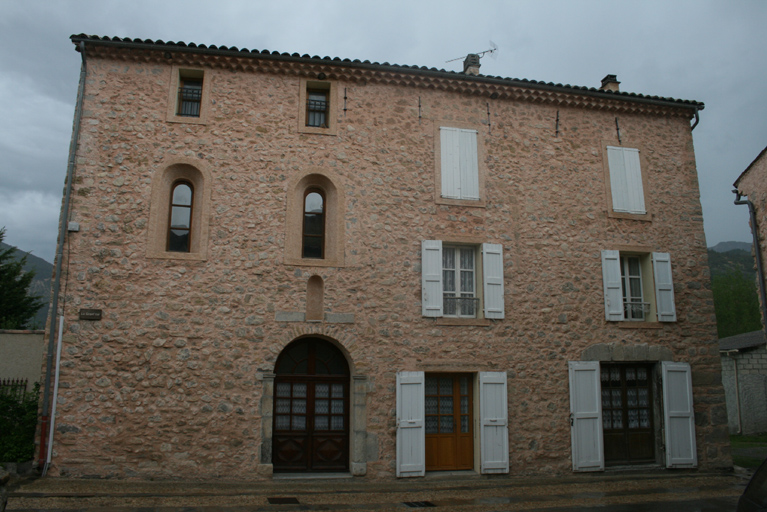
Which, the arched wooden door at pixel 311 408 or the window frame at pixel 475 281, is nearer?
the arched wooden door at pixel 311 408

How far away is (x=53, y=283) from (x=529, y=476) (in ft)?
29.3

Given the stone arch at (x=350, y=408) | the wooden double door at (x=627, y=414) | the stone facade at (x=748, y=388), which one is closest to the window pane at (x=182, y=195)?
the stone arch at (x=350, y=408)

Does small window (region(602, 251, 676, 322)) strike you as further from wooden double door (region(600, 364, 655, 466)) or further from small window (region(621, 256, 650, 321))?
wooden double door (region(600, 364, 655, 466))

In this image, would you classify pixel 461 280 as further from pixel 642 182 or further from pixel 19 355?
pixel 19 355

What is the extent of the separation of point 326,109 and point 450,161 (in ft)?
8.62

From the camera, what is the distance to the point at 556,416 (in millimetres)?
10039

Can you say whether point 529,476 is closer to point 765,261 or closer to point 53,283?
point 765,261

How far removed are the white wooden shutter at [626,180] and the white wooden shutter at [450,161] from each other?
3.35 m

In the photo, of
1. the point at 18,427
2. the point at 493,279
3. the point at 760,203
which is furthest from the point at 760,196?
the point at 18,427

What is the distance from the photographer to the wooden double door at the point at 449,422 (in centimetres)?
973

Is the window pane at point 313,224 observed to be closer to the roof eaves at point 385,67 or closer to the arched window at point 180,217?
the arched window at point 180,217

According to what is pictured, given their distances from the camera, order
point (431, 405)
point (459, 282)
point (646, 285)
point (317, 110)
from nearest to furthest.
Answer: point (431, 405) < point (459, 282) < point (317, 110) < point (646, 285)

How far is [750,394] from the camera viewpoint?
1723cm

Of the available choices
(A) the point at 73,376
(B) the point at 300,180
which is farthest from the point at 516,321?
(A) the point at 73,376
